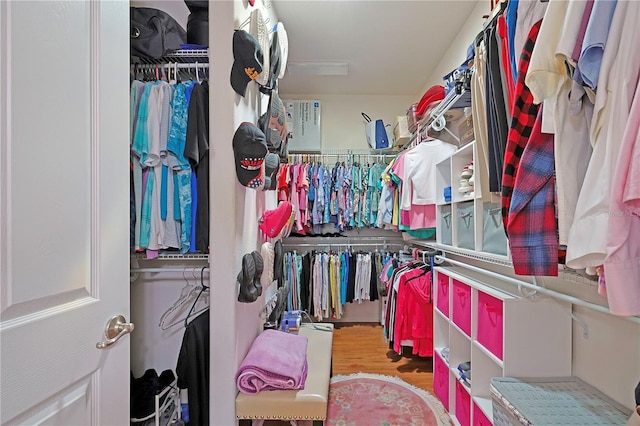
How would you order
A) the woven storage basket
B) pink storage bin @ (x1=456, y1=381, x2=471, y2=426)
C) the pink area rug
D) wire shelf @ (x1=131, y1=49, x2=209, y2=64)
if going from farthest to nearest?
1. the pink area rug
2. pink storage bin @ (x1=456, y1=381, x2=471, y2=426)
3. wire shelf @ (x1=131, y1=49, x2=209, y2=64)
4. the woven storage basket

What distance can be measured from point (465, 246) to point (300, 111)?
2.71 metres

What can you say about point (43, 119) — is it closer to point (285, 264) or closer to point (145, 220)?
point (145, 220)

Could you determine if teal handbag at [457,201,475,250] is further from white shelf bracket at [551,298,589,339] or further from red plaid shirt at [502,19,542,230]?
red plaid shirt at [502,19,542,230]

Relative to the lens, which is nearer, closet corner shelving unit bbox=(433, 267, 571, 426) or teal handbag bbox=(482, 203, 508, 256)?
closet corner shelving unit bbox=(433, 267, 571, 426)

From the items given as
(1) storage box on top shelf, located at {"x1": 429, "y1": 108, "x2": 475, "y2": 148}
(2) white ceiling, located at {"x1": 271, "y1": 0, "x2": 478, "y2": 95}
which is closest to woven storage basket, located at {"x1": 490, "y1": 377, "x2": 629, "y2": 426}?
(1) storage box on top shelf, located at {"x1": 429, "y1": 108, "x2": 475, "y2": 148}

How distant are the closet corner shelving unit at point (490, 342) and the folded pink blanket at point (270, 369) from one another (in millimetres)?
919

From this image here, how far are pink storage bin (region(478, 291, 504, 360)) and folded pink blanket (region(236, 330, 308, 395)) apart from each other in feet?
3.09

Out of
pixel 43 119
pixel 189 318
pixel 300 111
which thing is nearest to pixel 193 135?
pixel 43 119

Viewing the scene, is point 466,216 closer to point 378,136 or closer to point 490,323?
point 490,323

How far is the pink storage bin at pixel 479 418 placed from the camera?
5.08 feet

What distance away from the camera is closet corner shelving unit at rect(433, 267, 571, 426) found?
1.44 meters

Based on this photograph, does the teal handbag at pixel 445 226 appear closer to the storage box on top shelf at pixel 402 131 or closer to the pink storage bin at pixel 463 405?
the pink storage bin at pixel 463 405

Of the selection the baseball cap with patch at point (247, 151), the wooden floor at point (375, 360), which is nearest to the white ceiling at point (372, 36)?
the baseball cap with patch at point (247, 151)

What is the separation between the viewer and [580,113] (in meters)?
0.81
